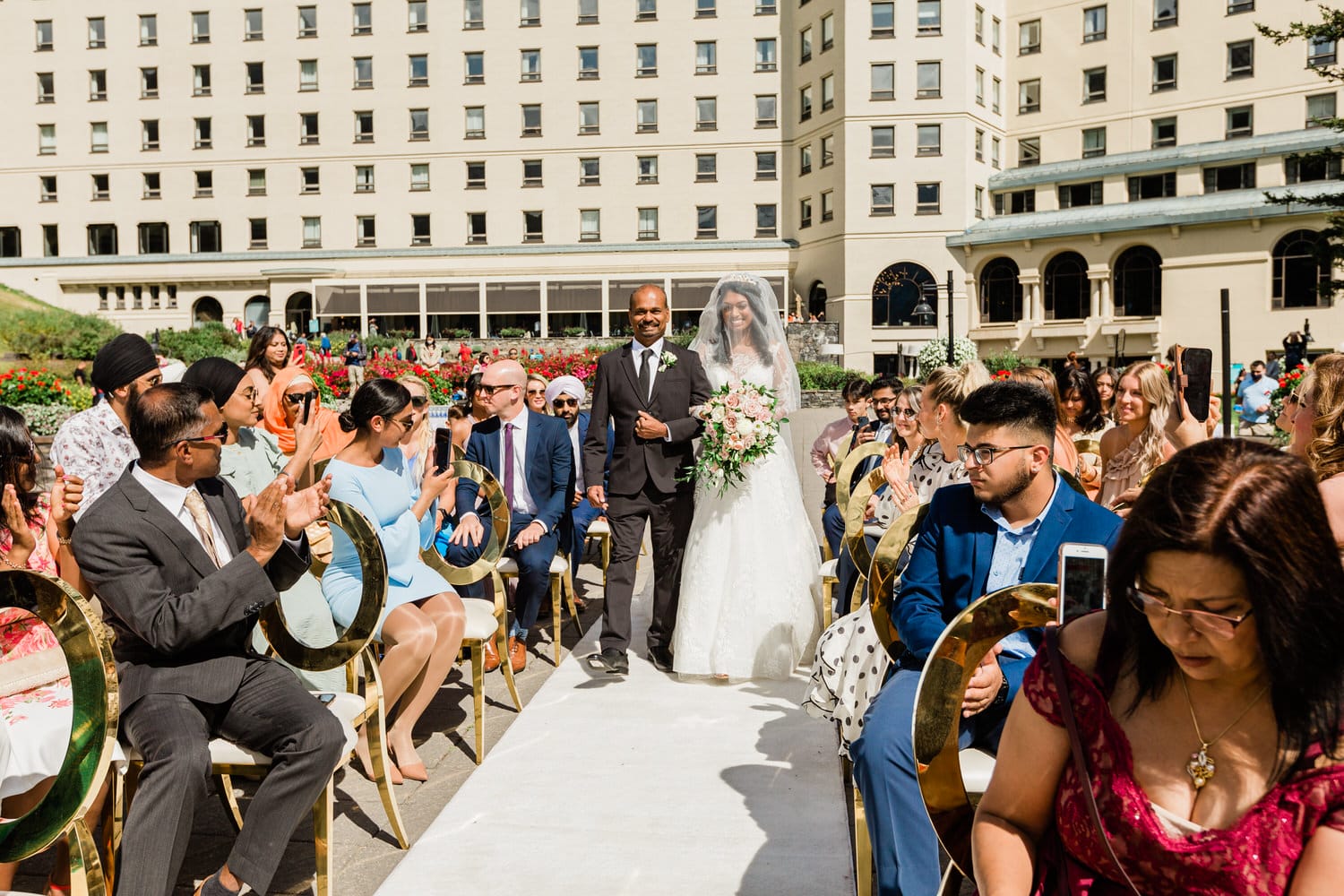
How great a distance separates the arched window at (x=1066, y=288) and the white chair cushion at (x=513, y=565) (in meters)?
41.3

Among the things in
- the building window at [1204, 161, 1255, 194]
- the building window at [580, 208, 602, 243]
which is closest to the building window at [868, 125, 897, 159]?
the building window at [1204, 161, 1255, 194]

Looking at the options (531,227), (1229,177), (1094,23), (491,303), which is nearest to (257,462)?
(1229,177)

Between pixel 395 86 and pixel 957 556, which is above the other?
pixel 395 86

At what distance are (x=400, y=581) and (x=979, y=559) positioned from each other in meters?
2.72

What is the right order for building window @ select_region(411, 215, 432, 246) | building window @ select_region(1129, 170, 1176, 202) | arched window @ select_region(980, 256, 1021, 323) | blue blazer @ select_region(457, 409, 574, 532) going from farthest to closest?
building window @ select_region(411, 215, 432, 246)
arched window @ select_region(980, 256, 1021, 323)
building window @ select_region(1129, 170, 1176, 202)
blue blazer @ select_region(457, 409, 574, 532)

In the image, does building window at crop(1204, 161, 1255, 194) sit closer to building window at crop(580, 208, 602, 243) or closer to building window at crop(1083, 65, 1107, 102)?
building window at crop(1083, 65, 1107, 102)

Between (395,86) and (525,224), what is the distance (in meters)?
9.76

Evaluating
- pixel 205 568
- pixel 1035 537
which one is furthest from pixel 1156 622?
pixel 205 568

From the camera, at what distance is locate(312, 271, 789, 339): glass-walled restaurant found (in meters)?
52.1

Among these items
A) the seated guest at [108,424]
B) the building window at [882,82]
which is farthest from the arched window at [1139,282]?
the seated guest at [108,424]

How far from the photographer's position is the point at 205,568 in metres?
3.39

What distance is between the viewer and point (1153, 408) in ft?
19.6

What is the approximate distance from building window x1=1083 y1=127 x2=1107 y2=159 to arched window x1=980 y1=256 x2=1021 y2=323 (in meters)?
6.31

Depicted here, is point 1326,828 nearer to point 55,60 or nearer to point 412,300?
point 412,300
